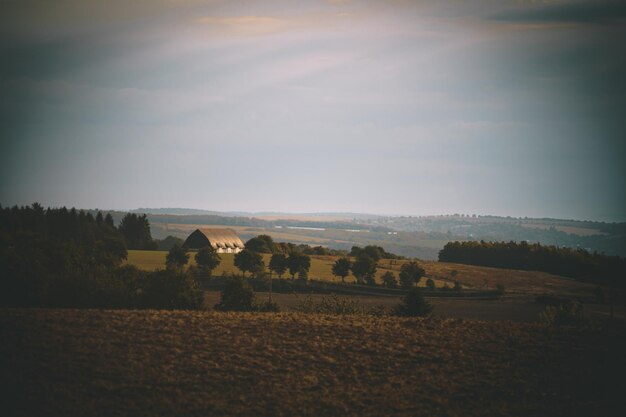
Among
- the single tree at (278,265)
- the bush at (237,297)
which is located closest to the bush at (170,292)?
the bush at (237,297)

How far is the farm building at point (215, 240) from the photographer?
10752cm

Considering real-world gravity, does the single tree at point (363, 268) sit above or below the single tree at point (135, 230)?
below

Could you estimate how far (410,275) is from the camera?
3221 inches

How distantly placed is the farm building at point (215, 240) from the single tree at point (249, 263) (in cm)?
2840

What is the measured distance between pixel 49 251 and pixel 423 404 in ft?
146

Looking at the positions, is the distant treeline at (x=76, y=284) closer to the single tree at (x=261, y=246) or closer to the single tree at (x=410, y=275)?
the single tree at (x=410, y=275)

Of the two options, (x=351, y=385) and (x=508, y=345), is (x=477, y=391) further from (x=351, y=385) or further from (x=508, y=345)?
(x=508, y=345)

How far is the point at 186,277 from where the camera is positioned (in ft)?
140

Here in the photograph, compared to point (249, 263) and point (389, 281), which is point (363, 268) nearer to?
point (389, 281)

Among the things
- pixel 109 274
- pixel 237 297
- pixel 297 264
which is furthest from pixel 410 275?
pixel 109 274

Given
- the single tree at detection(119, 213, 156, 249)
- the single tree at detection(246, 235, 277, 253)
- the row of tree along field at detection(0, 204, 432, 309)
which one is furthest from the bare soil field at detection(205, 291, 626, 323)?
the single tree at detection(119, 213, 156, 249)

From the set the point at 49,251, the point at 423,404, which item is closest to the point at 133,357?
the point at 423,404

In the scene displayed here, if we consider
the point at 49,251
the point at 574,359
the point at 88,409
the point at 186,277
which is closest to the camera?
the point at 88,409

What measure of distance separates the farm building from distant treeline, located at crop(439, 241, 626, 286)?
161 feet
